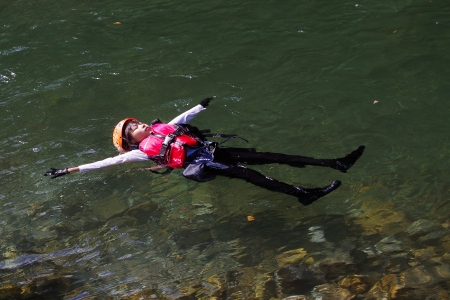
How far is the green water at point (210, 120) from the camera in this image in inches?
303

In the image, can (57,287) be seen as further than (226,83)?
No

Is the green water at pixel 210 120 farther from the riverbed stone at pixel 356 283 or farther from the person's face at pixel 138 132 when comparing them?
the person's face at pixel 138 132

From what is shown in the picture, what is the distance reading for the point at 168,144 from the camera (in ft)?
24.0

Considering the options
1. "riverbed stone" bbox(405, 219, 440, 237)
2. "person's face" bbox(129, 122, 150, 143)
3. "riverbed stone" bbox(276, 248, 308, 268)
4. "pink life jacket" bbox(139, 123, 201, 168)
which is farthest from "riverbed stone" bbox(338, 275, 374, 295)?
"person's face" bbox(129, 122, 150, 143)

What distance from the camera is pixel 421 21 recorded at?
11047mm

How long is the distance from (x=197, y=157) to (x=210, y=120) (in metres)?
2.35

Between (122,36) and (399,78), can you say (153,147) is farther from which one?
(122,36)

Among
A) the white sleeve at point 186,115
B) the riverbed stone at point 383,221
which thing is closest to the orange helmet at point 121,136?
the white sleeve at point 186,115

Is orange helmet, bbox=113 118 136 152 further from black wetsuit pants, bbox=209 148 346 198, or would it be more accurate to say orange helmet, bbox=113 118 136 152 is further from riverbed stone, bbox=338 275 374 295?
riverbed stone, bbox=338 275 374 295

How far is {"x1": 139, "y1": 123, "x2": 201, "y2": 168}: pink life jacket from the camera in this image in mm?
7289

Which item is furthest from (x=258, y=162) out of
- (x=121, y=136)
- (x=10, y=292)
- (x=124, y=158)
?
(x=10, y=292)

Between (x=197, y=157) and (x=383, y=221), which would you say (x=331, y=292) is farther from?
(x=197, y=157)

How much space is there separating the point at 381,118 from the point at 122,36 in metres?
6.38

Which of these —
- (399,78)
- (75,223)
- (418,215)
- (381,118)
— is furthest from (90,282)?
(399,78)
